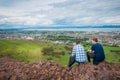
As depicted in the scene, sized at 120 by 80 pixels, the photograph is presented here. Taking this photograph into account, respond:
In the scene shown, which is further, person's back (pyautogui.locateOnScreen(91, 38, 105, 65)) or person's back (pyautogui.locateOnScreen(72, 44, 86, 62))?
person's back (pyautogui.locateOnScreen(72, 44, 86, 62))

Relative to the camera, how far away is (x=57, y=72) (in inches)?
577

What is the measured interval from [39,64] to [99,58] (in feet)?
16.2

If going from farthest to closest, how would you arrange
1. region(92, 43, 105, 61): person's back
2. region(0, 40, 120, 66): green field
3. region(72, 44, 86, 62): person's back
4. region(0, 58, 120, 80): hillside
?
region(0, 40, 120, 66): green field
region(72, 44, 86, 62): person's back
region(92, 43, 105, 61): person's back
region(0, 58, 120, 80): hillside

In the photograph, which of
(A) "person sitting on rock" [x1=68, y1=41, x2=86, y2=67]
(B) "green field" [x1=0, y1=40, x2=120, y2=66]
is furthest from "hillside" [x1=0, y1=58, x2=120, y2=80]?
(B) "green field" [x1=0, y1=40, x2=120, y2=66]

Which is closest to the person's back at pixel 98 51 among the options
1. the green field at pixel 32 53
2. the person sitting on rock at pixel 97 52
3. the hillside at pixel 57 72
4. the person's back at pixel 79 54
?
the person sitting on rock at pixel 97 52

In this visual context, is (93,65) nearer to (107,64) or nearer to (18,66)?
(107,64)

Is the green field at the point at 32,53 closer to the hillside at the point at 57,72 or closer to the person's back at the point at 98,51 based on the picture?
the hillside at the point at 57,72

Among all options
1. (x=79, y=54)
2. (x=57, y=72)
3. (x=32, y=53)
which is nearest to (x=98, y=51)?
(x=79, y=54)

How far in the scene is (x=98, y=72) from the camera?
1384 centimetres

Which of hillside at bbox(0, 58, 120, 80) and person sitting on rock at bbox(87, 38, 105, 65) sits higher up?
person sitting on rock at bbox(87, 38, 105, 65)

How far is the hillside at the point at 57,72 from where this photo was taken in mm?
13789

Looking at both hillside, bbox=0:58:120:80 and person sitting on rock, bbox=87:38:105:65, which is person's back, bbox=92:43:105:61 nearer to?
person sitting on rock, bbox=87:38:105:65

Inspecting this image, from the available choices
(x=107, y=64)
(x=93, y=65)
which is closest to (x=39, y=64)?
(x=93, y=65)

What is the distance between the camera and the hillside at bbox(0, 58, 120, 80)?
1379 centimetres
